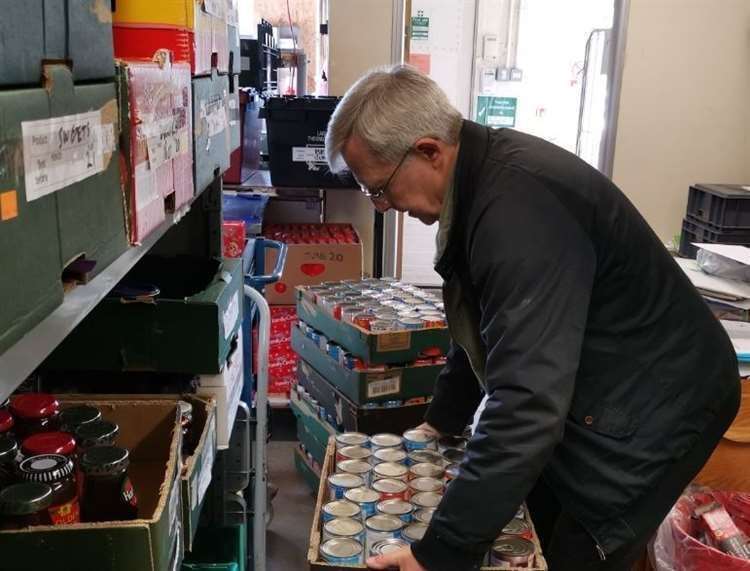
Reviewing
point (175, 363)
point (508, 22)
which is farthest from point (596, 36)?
point (175, 363)

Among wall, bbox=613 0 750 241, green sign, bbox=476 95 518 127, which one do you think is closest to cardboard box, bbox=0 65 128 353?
wall, bbox=613 0 750 241

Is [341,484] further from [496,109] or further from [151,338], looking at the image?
[496,109]

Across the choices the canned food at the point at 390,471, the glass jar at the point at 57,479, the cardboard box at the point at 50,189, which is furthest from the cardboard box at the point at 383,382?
the cardboard box at the point at 50,189

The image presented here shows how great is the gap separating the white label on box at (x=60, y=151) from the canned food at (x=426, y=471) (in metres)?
1.11

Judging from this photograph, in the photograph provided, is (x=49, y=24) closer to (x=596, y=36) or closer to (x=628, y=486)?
(x=628, y=486)

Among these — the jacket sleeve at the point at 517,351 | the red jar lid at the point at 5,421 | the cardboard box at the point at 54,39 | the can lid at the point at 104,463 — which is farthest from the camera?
the jacket sleeve at the point at 517,351

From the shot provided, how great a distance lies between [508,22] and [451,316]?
16.3 ft

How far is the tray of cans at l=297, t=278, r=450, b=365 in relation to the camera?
2.49m

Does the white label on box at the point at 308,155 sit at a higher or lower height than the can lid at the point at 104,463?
higher

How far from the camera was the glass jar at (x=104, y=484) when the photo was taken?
0.93 metres

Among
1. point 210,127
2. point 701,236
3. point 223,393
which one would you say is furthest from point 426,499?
point 701,236

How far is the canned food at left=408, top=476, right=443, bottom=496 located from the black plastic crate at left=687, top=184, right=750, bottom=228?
2.56 m

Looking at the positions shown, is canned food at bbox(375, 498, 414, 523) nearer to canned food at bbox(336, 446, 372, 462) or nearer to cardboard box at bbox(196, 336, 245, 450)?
canned food at bbox(336, 446, 372, 462)

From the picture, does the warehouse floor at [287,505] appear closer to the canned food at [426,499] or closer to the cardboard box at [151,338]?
the canned food at [426,499]
